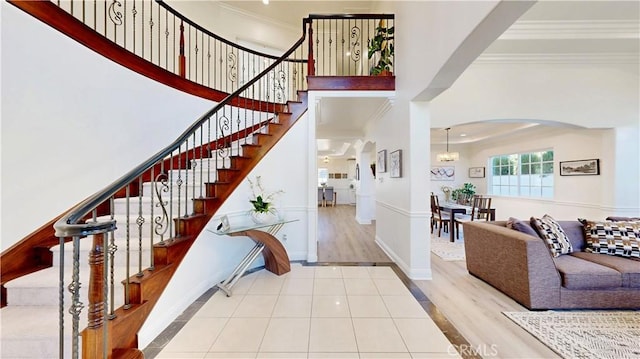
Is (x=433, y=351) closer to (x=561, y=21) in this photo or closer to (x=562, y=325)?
(x=562, y=325)

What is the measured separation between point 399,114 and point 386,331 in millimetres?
2865

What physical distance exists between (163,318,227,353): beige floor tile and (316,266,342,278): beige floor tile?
138cm

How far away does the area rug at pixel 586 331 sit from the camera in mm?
1816

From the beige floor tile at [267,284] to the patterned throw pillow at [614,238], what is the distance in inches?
146

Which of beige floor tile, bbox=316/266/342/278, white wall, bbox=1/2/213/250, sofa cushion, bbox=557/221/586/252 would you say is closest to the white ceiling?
sofa cushion, bbox=557/221/586/252

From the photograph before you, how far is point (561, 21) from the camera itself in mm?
3211

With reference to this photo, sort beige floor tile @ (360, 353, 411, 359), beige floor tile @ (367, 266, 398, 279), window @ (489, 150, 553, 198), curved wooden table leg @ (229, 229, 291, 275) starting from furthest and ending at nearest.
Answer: window @ (489, 150, 553, 198)
beige floor tile @ (367, 266, 398, 279)
curved wooden table leg @ (229, 229, 291, 275)
beige floor tile @ (360, 353, 411, 359)

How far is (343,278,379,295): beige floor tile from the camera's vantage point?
2.75 metres

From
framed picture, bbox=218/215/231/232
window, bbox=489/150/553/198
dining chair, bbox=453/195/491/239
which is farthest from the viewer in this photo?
window, bbox=489/150/553/198

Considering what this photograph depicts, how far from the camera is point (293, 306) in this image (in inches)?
96.0

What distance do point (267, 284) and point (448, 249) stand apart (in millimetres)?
3365

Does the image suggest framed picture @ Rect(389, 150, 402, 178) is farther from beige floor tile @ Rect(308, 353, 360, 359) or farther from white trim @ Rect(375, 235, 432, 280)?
beige floor tile @ Rect(308, 353, 360, 359)

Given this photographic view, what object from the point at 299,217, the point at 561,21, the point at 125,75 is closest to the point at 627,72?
the point at 561,21

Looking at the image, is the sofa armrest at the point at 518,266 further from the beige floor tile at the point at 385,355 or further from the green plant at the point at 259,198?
the green plant at the point at 259,198
